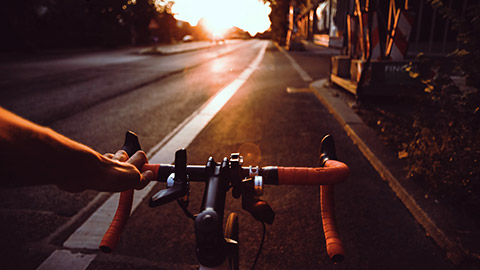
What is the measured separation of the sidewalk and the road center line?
2.72 meters

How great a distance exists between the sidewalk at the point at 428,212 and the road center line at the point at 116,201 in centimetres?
272

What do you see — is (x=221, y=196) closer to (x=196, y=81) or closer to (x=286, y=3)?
(x=196, y=81)

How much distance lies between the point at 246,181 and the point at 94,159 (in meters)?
0.47

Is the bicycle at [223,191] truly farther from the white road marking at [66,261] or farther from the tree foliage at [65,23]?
the tree foliage at [65,23]

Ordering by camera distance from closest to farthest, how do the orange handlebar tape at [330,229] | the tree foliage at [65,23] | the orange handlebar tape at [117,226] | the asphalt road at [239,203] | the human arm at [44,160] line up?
the human arm at [44,160] < the orange handlebar tape at [330,229] < the orange handlebar tape at [117,226] < the asphalt road at [239,203] < the tree foliage at [65,23]

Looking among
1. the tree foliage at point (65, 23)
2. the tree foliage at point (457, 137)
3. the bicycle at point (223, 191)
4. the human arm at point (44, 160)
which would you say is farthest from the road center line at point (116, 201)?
the tree foliage at point (65, 23)

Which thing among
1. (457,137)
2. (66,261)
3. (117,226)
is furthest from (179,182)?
(457,137)

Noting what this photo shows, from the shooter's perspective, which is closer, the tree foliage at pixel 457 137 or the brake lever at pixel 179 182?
the brake lever at pixel 179 182

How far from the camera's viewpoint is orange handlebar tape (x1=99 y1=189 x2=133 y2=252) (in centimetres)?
116

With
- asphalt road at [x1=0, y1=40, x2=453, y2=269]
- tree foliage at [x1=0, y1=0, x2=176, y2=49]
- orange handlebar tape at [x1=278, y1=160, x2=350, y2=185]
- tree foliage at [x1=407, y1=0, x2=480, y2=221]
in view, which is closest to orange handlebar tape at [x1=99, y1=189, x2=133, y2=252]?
orange handlebar tape at [x1=278, y1=160, x2=350, y2=185]

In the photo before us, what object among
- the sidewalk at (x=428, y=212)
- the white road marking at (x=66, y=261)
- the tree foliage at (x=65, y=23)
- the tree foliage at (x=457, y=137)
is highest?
the tree foliage at (x=65, y=23)

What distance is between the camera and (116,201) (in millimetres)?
3455

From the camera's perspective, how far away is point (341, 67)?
30.3 ft

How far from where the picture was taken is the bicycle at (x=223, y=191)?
0.89 m
